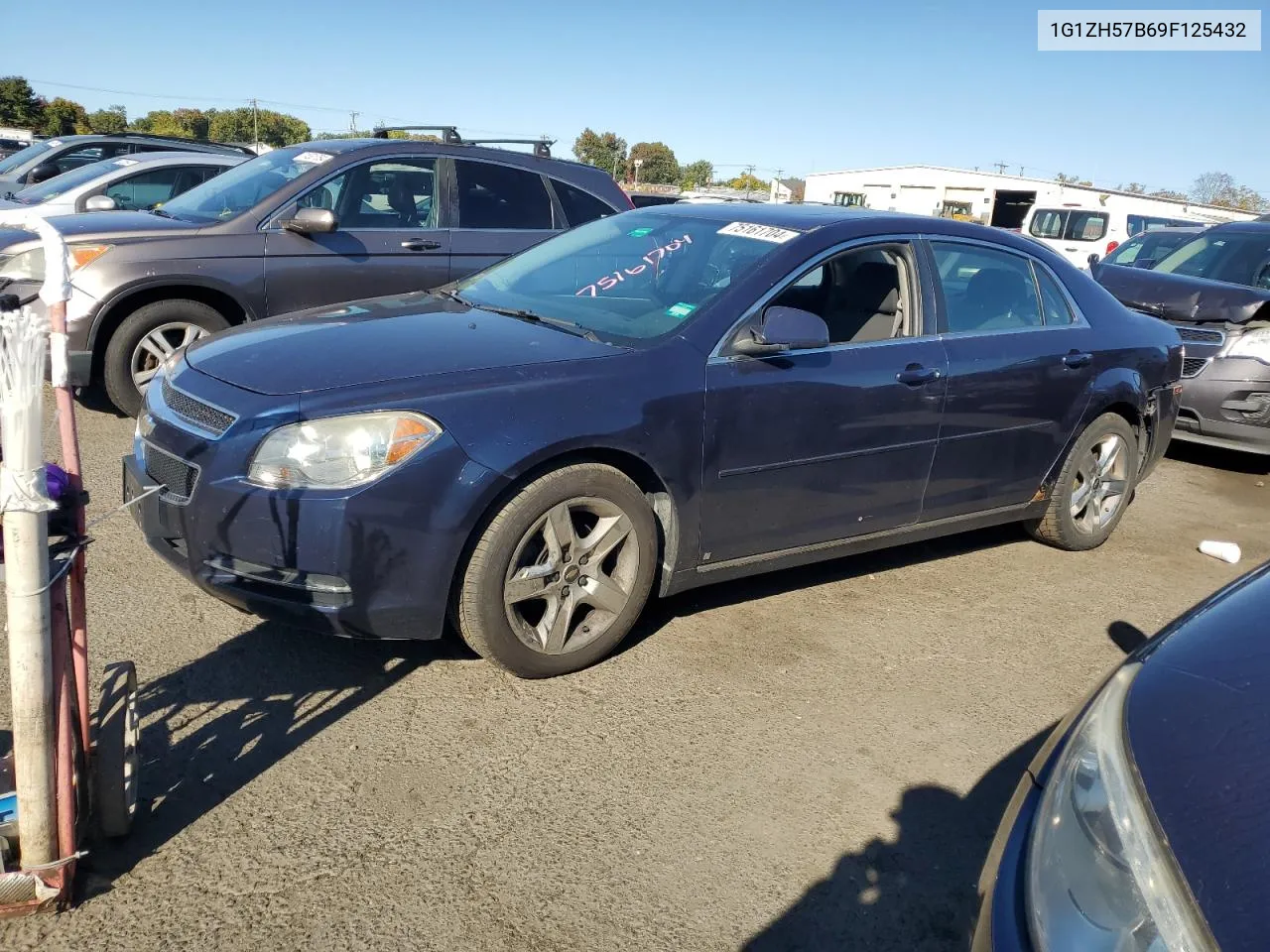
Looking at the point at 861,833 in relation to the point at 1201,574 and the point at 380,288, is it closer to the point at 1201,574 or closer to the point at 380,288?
the point at 1201,574

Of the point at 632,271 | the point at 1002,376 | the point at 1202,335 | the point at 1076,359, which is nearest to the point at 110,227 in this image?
the point at 632,271

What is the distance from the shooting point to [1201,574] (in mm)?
5254

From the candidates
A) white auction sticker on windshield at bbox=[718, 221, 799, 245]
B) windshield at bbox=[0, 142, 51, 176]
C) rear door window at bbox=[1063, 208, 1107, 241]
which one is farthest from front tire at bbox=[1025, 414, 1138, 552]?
rear door window at bbox=[1063, 208, 1107, 241]

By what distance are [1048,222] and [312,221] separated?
19.1m

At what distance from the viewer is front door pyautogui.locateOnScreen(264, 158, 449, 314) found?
6367 mm

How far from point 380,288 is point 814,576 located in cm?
355

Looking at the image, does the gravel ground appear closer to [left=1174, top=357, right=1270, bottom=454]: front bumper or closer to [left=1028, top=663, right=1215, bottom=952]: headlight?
[left=1028, top=663, right=1215, bottom=952]: headlight

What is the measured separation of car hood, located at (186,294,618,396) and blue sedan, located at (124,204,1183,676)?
0.04ft

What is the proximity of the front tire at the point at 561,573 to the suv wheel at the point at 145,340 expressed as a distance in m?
3.61

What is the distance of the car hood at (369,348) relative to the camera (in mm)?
3287

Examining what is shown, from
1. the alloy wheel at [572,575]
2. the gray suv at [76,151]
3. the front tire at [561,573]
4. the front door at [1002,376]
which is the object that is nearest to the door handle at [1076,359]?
the front door at [1002,376]

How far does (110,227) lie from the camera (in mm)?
6125

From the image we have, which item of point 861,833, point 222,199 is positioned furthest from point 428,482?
point 222,199

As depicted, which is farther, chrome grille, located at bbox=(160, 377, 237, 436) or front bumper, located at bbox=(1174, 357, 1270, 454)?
front bumper, located at bbox=(1174, 357, 1270, 454)
